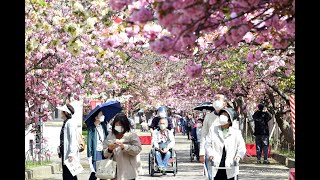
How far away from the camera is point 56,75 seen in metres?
18.4

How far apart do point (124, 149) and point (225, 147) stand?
1638mm

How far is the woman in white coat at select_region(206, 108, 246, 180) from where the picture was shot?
36.7 feet

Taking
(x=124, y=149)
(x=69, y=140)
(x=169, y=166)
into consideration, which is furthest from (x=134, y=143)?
(x=169, y=166)

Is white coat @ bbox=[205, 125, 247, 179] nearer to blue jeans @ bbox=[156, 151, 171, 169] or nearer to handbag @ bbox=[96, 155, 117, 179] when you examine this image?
handbag @ bbox=[96, 155, 117, 179]

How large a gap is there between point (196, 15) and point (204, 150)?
7.16 m

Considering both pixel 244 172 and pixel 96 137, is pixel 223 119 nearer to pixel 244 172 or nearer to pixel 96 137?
pixel 96 137

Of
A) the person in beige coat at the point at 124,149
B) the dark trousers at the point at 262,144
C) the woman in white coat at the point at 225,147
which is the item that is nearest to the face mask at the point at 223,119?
the woman in white coat at the point at 225,147

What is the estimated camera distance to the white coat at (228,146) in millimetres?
11156

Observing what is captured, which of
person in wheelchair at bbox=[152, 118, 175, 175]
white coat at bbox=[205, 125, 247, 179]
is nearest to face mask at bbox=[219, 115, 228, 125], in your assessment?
white coat at bbox=[205, 125, 247, 179]

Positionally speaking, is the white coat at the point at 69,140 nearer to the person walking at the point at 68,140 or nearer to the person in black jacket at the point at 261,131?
the person walking at the point at 68,140

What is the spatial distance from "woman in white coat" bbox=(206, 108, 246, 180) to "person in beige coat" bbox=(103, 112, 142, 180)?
3.98ft

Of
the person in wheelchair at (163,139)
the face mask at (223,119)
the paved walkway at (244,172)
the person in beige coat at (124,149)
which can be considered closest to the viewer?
the person in beige coat at (124,149)
